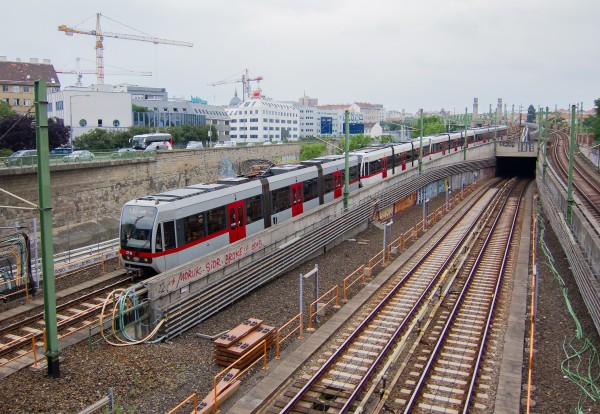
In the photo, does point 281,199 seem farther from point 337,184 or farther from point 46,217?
point 46,217

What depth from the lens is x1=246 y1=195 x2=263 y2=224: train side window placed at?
824 inches

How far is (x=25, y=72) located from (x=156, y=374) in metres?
87.8

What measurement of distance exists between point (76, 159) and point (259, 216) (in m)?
17.1

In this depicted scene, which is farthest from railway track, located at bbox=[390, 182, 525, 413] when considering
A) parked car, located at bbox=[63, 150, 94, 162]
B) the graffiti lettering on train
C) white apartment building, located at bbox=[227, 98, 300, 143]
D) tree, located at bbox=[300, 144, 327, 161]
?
white apartment building, located at bbox=[227, 98, 300, 143]

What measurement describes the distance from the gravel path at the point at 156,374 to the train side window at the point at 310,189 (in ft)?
29.8

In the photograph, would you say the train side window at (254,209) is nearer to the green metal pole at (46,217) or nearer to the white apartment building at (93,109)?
the green metal pole at (46,217)

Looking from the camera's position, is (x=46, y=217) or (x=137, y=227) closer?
(x=46, y=217)

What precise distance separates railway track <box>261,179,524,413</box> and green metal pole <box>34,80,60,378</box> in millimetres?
5107

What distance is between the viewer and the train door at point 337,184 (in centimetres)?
2922

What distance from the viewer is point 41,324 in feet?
50.6

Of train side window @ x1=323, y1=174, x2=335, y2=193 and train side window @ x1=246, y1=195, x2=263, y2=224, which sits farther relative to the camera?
train side window @ x1=323, y1=174, x2=335, y2=193

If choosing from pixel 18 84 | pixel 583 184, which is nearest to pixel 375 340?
pixel 583 184

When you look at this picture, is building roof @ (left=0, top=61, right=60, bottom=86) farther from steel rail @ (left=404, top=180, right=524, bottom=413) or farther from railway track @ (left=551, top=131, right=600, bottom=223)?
steel rail @ (left=404, top=180, right=524, bottom=413)

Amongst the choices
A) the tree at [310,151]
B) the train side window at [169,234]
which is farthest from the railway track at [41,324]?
the tree at [310,151]
